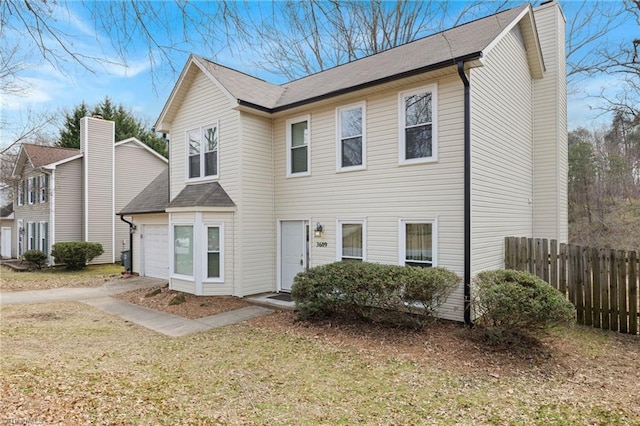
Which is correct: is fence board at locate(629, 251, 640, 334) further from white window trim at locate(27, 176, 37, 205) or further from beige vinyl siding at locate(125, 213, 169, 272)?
white window trim at locate(27, 176, 37, 205)

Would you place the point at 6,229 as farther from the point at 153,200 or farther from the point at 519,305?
the point at 519,305

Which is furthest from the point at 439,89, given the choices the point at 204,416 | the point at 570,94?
the point at 570,94

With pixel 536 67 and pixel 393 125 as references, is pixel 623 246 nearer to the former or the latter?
pixel 536 67

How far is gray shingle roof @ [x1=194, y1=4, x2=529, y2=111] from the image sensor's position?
802cm

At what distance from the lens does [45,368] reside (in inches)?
201

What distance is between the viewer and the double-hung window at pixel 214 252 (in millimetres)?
10383

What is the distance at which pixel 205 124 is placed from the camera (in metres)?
11.3

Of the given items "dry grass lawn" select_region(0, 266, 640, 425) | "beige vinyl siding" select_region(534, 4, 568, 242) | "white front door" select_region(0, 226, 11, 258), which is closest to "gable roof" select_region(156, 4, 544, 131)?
"beige vinyl siding" select_region(534, 4, 568, 242)

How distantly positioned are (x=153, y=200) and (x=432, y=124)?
11.5 m

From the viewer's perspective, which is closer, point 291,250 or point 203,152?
point 291,250

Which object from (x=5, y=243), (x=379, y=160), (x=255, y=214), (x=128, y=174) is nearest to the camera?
(x=379, y=160)

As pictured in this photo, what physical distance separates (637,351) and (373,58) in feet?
31.8

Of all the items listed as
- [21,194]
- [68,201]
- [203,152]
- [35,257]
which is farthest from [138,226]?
[21,194]

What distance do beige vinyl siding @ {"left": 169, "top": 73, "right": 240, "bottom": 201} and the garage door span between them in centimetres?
277
